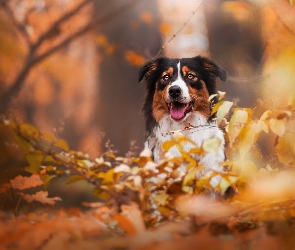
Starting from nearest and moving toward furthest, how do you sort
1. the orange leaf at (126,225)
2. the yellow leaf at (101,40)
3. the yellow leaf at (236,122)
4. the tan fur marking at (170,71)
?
the orange leaf at (126,225), the yellow leaf at (236,122), the yellow leaf at (101,40), the tan fur marking at (170,71)

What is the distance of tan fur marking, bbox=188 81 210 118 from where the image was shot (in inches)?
81.6

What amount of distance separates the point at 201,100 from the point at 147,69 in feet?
0.99

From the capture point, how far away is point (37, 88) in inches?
79.3

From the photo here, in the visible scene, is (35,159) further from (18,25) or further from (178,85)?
(178,85)

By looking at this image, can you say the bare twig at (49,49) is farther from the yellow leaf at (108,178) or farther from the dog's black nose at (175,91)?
the yellow leaf at (108,178)

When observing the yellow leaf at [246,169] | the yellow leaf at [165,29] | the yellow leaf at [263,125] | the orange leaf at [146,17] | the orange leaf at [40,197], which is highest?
the orange leaf at [146,17]

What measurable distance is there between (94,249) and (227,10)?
123 cm

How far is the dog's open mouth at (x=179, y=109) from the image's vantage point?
2.10m

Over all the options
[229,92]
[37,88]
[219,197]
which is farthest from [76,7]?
[219,197]

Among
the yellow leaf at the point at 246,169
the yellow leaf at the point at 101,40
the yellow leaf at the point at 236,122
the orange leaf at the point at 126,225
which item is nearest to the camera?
the orange leaf at the point at 126,225

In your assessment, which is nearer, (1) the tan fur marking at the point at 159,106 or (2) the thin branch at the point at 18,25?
(2) the thin branch at the point at 18,25

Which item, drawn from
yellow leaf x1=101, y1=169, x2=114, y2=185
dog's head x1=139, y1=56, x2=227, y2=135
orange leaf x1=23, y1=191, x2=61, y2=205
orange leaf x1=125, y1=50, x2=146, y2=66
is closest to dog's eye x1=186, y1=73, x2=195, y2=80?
dog's head x1=139, y1=56, x2=227, y2=135

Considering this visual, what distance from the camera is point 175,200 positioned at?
1.74m

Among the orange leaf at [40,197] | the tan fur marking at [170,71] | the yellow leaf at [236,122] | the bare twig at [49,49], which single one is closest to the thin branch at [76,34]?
the bare twig at [49,49]
